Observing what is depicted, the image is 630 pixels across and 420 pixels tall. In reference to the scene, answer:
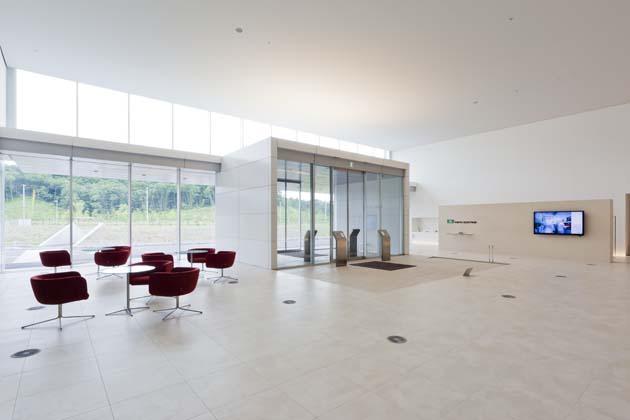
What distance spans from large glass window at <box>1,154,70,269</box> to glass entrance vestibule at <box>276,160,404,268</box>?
6634 millimetres

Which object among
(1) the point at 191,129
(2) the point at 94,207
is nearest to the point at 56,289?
(2) the point at 94,207

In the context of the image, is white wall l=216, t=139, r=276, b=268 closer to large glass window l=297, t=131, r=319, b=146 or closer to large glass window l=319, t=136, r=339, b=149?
large glass window l=297, t=131, r=319, b=146

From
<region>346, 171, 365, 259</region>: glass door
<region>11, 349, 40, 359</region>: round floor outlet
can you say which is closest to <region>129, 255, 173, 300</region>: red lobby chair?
<region>11, 349, 40, 359</region>: round floor outlet

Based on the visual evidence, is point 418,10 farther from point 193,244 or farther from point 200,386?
point 193,244

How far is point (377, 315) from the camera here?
480 centimetres

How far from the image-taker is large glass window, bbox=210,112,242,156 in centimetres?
1383

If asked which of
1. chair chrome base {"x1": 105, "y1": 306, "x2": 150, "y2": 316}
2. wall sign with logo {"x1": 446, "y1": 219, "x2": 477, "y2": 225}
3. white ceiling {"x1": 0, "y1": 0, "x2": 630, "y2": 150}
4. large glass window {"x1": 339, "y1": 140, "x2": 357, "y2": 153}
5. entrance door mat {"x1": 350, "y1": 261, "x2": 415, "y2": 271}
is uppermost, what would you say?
white ceiling {"x1": 0, "y1": 0, "x2": 630, "y2": 150}

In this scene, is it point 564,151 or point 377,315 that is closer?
point 377,315

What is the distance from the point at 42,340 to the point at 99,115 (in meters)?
9.68

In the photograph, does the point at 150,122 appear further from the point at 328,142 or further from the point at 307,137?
the point at 328,142

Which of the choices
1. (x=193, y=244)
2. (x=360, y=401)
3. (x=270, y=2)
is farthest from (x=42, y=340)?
(x=193, y=244)

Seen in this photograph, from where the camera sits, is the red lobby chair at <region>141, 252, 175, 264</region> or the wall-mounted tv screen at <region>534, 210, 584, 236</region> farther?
the wall-mounted tv screen at <region>534, 210, 584, 236</region>

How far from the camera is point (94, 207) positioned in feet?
34.7

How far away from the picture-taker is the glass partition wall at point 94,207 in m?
9.42
